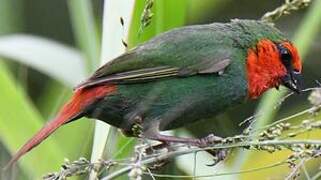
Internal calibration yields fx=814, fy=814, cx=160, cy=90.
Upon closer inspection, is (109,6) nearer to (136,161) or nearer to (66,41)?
(136,161)

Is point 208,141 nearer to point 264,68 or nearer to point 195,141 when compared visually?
point 195,141

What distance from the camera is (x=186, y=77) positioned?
2.25 meters

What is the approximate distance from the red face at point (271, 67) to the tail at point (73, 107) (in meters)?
0.41

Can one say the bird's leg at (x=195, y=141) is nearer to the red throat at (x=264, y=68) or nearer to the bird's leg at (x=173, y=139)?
the bird's leg at (x=173, y=139)

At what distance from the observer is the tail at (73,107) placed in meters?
1.89

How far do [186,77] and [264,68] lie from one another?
23 centimetres

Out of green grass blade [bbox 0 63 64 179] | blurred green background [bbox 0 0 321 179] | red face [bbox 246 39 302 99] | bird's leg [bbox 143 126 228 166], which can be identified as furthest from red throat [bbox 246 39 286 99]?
green grass blade [bbox 0 63 64 179]

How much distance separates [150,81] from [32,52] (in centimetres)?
64

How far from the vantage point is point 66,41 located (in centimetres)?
440

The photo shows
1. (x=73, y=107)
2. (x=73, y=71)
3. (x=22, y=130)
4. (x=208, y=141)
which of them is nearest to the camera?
(x=208, y=141)

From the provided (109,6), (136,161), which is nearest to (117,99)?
(109,6)

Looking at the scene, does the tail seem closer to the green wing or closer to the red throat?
the green wing

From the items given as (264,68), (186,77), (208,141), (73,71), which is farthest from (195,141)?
(73,71)

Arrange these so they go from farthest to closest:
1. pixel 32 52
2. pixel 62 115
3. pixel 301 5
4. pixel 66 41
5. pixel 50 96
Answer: pixel 66 41
pixel 50 96
pixel 32 52
pixel 62 115
pixel 301 5
